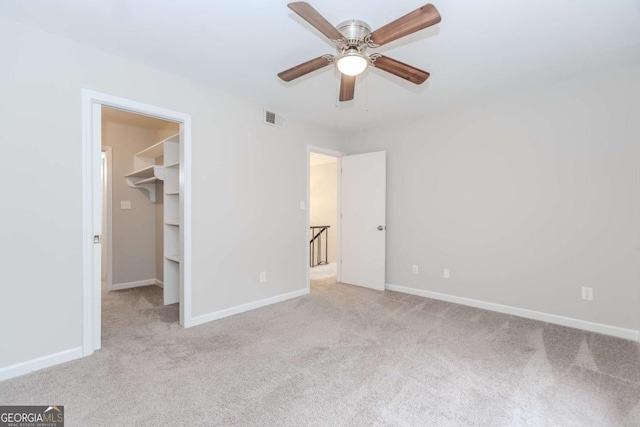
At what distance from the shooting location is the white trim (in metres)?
3.04

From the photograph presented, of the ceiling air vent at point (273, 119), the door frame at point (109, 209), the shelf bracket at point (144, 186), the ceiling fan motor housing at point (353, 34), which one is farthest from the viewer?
the shelf bracket at point (144, 186)

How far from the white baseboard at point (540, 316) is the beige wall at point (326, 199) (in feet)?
9.65

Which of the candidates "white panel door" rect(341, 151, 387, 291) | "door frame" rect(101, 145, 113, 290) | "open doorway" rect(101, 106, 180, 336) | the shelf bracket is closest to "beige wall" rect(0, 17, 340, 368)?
"open doorway" rect(101, 106, 180, 336)

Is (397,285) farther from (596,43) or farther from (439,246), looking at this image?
(596,43)

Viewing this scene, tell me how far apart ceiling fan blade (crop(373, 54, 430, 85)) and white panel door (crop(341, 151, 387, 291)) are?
7.13ft

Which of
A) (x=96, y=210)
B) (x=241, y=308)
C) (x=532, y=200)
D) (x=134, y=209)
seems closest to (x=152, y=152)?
(x=134, y=209)

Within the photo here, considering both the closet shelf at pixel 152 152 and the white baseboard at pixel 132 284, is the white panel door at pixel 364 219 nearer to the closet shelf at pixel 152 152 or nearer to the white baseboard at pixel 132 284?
the closet shelf at pixel 152 152

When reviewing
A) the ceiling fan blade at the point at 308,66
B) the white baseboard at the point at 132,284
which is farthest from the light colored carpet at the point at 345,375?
the ceiling fan blade at the point at 308,66

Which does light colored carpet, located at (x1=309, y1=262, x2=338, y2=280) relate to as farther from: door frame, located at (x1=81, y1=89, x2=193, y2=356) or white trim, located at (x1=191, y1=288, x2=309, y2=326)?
door frame, located at (x1=81, y1=89, x2=193, y2=356)

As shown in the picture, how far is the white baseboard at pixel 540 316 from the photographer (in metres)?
2.74

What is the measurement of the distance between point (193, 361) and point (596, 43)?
3819 mm

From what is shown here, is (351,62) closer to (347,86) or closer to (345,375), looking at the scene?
A: (347,86)

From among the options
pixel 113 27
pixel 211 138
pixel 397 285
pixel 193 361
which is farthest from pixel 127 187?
pixel 397 285

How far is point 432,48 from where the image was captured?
2342 millimetres
